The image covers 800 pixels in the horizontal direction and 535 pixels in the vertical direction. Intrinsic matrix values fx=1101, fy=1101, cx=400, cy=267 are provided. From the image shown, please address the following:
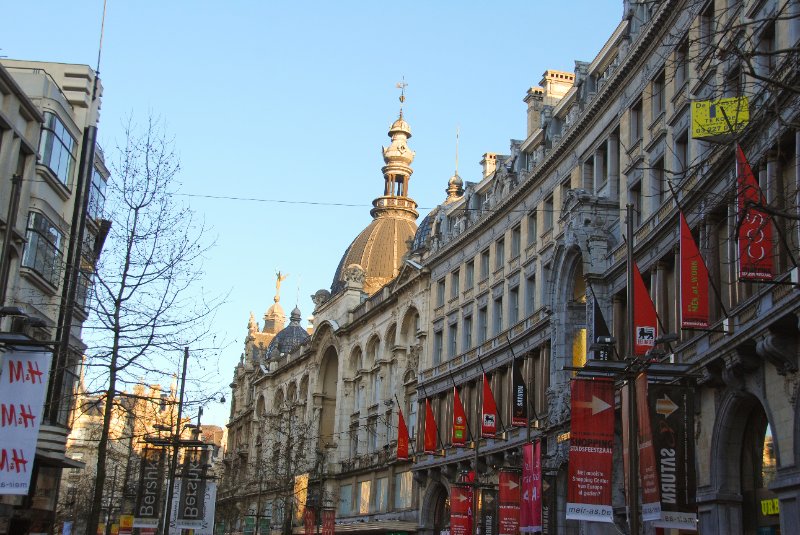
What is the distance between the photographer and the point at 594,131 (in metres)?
44.2

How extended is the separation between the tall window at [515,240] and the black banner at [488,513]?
11322mm

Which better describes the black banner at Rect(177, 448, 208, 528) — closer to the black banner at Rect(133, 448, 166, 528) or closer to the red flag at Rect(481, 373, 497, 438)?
the black banner at Rect(133, 448, 166, 528)

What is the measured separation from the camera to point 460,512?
1903 inches

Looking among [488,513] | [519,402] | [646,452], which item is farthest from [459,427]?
[646,452]

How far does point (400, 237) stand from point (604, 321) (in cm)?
5800

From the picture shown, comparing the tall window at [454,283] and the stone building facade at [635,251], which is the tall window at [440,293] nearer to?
the stone building facade at [635,251]

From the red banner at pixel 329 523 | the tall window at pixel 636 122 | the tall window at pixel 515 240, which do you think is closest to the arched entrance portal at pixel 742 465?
the tall window at pixel 636 122

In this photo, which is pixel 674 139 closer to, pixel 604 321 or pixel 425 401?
pixel 604 321

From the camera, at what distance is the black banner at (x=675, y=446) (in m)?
27.3

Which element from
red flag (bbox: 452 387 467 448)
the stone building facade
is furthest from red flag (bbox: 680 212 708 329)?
red flag (bbox: 452 387 467 448)

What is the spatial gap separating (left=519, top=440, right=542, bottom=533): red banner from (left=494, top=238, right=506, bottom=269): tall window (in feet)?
49.4

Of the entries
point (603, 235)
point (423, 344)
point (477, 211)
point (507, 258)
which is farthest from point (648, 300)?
point (423, 344)

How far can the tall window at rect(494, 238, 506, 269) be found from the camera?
5512 centimetres

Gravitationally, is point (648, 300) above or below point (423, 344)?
below
